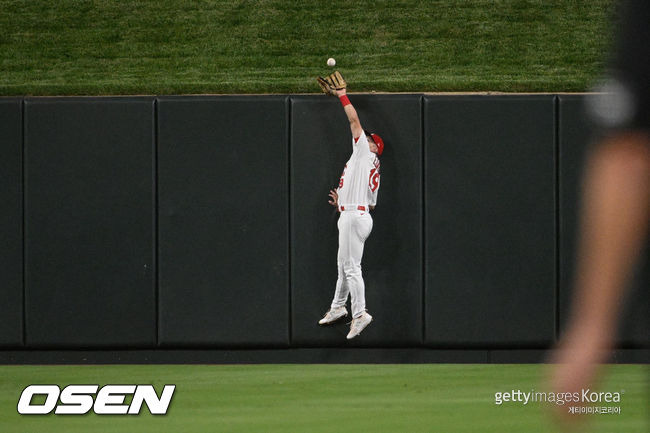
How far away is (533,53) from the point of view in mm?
7914

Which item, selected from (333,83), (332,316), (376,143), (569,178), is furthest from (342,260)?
(569,178)

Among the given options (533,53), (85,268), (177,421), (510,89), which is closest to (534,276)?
(510,89)

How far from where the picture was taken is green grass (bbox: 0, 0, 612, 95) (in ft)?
24.1

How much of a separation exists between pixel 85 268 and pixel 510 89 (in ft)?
12.6

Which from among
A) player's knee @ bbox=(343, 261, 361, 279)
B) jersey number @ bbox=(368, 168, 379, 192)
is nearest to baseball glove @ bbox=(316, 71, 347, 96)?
jersey number @ bbox=(368, 168, 379, 192)

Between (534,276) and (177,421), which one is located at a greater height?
(534,276)

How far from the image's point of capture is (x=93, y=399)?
17.5 ft

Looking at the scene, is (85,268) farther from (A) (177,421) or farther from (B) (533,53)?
(B) (533,53)

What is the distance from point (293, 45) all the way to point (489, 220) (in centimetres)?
287

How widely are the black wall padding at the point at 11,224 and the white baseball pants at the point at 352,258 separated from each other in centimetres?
251

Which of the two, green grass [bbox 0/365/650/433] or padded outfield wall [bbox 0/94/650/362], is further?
padded outfield wall [bbox 0/94/650/362]

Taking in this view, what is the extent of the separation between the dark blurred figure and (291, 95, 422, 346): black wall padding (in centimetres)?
577

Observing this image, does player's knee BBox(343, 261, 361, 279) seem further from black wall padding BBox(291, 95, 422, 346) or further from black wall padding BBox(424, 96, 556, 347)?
black wall padding BBox(424, 96, 556, 347)

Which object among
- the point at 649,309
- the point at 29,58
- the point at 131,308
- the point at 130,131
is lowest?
the point at 131,308
